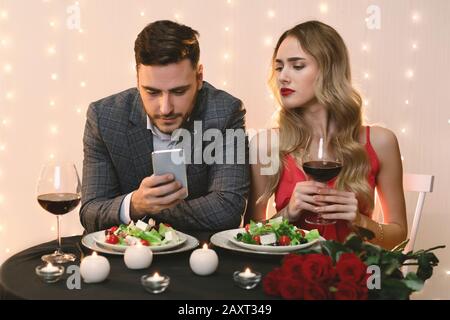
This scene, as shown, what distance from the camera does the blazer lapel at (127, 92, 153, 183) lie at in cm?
229

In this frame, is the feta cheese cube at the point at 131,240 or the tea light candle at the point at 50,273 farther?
the feta cheese cube at the point at 131,240

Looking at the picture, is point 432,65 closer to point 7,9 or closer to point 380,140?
point 380,140

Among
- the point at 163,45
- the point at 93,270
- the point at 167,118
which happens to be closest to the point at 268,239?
the point at 93,270

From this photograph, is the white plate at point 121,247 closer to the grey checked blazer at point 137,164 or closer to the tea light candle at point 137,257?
the tea light candle at point 137,257

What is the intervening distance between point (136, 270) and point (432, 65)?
216 cm

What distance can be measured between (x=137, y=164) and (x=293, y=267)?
3.74 feet

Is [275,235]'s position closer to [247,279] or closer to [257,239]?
[257,239]

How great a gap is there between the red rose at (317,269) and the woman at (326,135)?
0.95 meters

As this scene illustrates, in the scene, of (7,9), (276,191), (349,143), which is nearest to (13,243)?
(7,9)

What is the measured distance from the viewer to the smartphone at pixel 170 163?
1754 millimetres

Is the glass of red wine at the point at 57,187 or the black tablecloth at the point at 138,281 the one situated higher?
the glass of red wine at the point at 57,187

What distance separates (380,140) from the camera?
2.44m

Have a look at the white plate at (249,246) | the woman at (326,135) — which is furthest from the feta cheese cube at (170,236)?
the woman at (326,135)
